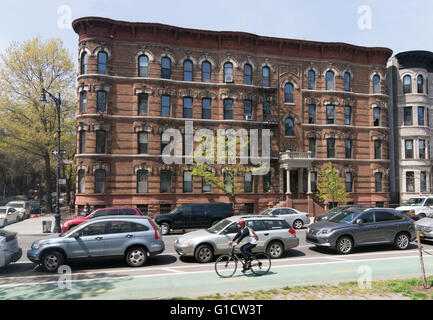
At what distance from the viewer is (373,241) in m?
13.0

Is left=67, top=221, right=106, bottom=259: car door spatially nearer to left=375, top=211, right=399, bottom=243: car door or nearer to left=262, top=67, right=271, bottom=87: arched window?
left=375, top=211, right=399, bottom=243: car door

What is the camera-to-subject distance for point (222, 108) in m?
30.2

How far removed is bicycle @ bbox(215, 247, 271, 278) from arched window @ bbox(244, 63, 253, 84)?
23.8 metres

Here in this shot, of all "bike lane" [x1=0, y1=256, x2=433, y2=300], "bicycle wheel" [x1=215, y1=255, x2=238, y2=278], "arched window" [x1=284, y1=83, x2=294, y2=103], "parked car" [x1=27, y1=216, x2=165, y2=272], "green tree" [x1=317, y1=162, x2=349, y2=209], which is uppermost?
"arched window" [x1=284, y1=83, x2=294, y2=103]

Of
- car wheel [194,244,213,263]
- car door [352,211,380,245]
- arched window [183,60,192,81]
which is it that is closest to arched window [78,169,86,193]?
arched window [183,60,192,81]

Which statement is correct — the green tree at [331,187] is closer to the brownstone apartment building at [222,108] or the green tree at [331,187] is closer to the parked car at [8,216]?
the brownstone apartment building at [222,108]

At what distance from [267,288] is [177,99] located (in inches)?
934

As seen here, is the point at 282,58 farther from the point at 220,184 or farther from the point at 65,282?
the point at 65,282

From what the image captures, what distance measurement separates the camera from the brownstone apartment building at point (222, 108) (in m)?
27.8

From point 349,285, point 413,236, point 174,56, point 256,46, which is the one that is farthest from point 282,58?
point 349,285

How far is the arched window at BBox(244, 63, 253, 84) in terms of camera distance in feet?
102

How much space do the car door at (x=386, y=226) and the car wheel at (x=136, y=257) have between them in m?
9.41

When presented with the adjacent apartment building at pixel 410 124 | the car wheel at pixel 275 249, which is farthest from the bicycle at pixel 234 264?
the adjacent apartment building at pixel 410 124
